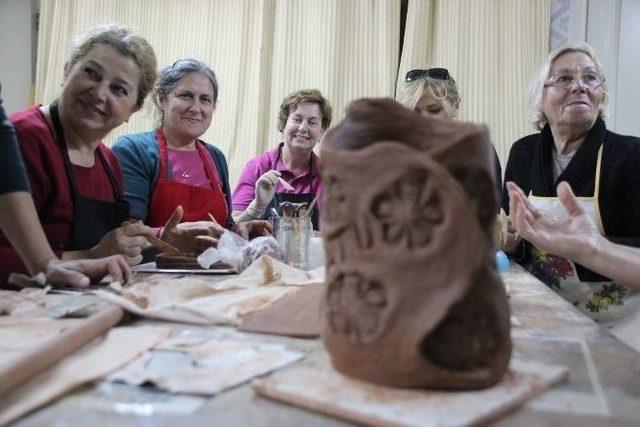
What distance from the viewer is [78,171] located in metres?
1.71

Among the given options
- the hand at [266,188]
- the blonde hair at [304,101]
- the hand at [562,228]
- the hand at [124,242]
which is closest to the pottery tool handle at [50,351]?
the hand at [124,242]

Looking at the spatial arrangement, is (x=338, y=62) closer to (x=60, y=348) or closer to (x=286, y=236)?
(x=286, y=236)

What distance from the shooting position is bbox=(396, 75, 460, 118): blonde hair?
2.35 metres

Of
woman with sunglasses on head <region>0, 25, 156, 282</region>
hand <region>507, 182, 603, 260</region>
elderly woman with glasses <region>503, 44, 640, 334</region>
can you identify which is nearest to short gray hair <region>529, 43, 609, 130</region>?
elderly woman with glasses <region>503, 44, 640, 334</region>

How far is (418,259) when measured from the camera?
2.02 feet

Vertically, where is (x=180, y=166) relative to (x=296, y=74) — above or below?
below

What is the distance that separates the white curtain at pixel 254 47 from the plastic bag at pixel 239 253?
77.9 inches

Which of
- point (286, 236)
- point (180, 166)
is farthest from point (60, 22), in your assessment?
point (286, 236)

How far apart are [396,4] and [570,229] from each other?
7.82 feet

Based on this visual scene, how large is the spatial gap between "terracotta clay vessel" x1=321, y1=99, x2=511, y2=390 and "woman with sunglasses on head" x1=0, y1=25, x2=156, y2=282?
3.62 ft

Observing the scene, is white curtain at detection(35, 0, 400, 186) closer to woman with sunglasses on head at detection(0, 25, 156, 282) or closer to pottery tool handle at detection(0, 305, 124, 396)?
woman with sunglasses on head at detection(0, 25, 156, 282)

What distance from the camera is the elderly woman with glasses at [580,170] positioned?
173cm

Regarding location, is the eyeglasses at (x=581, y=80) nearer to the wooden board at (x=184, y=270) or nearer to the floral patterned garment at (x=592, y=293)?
the floral patterned garment at (x=592, y=293)

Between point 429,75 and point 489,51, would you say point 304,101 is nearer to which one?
point 429,75
